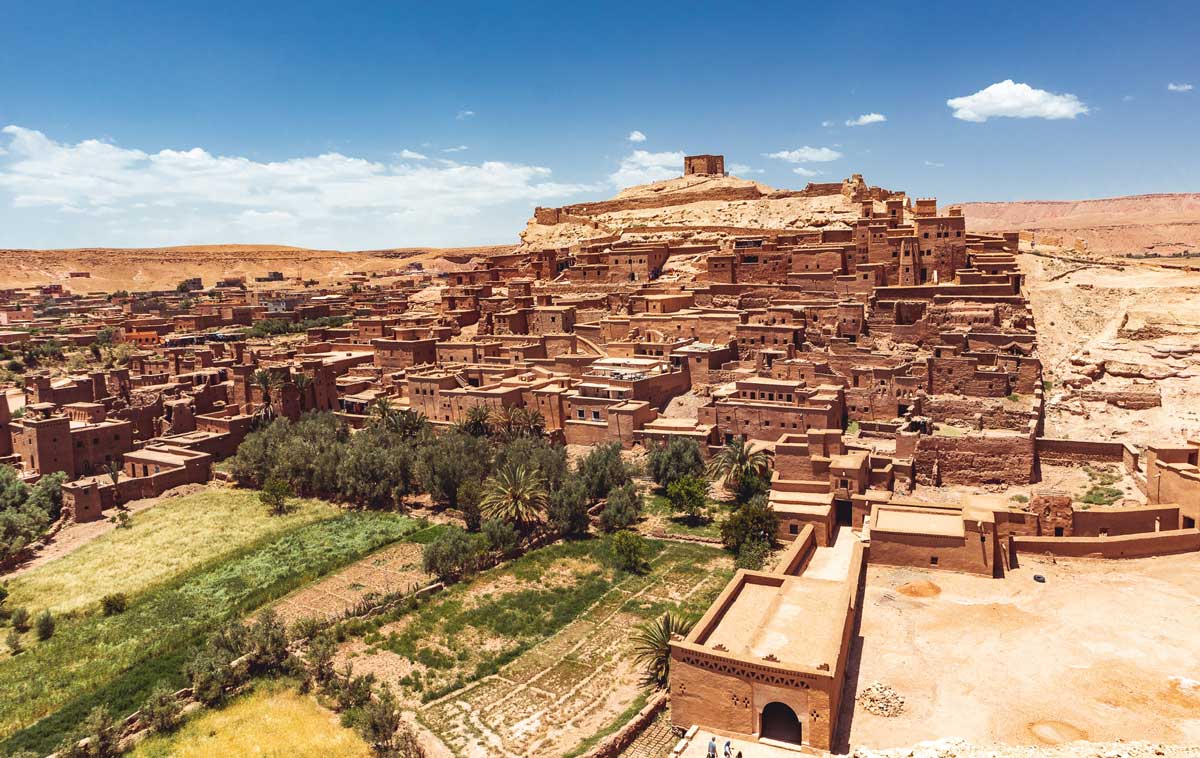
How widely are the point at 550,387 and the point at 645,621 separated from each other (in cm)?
1472

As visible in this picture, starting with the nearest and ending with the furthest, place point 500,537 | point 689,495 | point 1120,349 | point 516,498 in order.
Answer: point 500,537 < point 689,495 < point 516,498 < point 1120,349

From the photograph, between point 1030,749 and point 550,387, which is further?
point 550,387

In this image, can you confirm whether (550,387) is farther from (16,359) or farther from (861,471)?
(16,359)

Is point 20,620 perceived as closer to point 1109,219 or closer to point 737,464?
point 737,464

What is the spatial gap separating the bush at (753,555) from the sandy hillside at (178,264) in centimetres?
9475

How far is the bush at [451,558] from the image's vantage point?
2116cm

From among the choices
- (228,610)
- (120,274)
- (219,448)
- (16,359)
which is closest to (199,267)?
(120,274)

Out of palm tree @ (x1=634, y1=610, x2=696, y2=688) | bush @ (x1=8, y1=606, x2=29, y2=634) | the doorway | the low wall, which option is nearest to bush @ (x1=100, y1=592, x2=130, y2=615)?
bush @ (x1=8, y1=606, x2=29, y2=634)

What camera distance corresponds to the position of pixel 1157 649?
1451 cm

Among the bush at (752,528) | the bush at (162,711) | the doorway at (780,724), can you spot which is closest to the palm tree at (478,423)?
the bush at (752,528)

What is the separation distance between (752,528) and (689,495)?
3009 mm

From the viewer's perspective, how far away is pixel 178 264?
357ft

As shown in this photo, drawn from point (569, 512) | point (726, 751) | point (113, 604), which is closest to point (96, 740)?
point (113, 604)

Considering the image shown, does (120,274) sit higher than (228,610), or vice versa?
(120,274)
